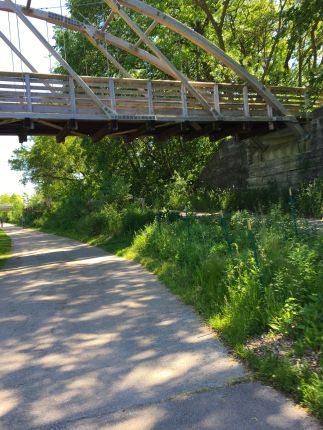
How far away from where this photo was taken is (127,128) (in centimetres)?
1712

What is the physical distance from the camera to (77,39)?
2778 cm

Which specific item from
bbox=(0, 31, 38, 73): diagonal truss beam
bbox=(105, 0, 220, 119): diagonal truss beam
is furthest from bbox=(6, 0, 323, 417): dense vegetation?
bbox=(0, 31, 38, 73): diagonal truss beam

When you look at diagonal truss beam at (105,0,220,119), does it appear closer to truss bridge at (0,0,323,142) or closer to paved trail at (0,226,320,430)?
truss bridge at (0,0,323,142)

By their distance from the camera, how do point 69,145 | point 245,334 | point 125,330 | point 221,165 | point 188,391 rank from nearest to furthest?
point 188,391 → point 245,334 → point 125,330 → point 221,165 → point 69,145

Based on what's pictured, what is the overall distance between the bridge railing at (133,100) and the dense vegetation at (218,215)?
86.9 inches

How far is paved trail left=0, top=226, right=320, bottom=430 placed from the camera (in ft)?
11.9

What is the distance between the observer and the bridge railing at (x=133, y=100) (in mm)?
14125

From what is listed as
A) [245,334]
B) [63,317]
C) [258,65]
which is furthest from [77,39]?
[245,334]

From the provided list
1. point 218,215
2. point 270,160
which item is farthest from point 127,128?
point 270,160

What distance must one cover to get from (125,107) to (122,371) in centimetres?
1231

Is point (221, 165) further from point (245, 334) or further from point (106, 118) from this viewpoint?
point (245, 334)

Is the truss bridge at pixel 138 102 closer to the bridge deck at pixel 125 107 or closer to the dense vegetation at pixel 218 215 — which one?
the bridge deck at pixel 125 107

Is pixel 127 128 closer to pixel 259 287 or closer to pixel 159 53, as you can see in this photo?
pixel 159 53

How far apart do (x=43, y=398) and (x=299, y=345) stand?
8.04 ft
